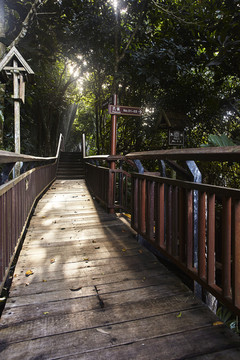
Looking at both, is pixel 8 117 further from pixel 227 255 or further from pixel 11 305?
pixel 227 255

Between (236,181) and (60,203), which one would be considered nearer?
(60,203)

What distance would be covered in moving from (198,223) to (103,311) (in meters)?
0.85

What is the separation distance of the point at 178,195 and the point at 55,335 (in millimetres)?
1240

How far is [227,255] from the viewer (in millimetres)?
1346

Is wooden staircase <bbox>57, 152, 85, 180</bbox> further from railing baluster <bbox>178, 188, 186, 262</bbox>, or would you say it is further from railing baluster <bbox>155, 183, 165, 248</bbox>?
railing baluster <bbox>178, 188, 186, 262</bbox>

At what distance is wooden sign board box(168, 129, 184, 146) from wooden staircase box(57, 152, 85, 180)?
276 inches

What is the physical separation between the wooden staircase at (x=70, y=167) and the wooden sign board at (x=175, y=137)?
23.0 feet

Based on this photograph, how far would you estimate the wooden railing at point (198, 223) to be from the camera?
4.20 ft

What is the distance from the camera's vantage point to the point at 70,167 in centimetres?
1405

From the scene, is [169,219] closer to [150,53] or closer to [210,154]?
[210,154]

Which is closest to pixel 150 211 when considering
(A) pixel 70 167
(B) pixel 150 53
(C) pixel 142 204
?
(C) pixel 142 204

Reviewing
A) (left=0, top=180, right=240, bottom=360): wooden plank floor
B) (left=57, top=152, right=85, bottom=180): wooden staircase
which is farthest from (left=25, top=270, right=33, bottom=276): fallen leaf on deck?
(left=57, top=152, right=85, bottom=180): wooden staircase

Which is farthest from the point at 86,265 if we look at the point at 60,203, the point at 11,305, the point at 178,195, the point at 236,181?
the point at 236,181

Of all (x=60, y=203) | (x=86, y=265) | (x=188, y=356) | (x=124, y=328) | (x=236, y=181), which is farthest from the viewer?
(x=236, y=181)
